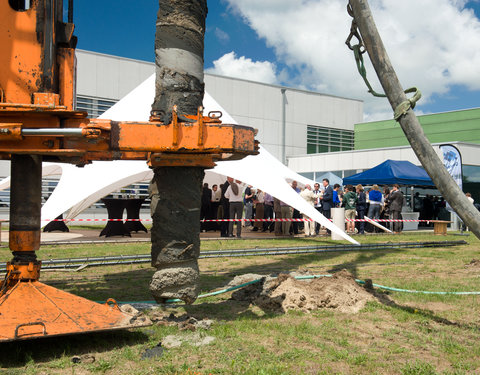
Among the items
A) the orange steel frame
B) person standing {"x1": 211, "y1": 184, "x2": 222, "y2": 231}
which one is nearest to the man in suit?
person standing {"x1": 211, "y1": 184, "x2": 222, "y2": 231}

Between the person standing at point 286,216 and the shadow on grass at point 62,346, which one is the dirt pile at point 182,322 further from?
the person standing at point 286,216

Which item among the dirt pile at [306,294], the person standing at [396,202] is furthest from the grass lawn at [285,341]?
the person standing at [396,202]

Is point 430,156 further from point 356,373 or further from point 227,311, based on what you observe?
point 227,311

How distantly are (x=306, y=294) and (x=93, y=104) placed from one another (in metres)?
25.7

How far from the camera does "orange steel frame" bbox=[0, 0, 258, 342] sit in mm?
3613

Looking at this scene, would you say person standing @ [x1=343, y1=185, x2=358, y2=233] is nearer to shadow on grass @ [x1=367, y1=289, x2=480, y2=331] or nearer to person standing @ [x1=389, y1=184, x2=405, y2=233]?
person standing @ [x1=389, y1=184, x2=405, y2=233]

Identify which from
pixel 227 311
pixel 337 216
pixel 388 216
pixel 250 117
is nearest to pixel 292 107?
pixel 250 117

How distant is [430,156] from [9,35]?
3.60 m

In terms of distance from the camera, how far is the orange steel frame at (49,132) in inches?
142

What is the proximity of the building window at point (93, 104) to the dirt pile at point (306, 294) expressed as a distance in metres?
24.4

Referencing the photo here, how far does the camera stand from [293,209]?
1834 centimetres

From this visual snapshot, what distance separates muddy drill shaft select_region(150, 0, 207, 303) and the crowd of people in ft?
31.1

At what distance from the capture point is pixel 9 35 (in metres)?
3.75

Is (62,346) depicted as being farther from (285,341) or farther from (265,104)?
(265,104)
